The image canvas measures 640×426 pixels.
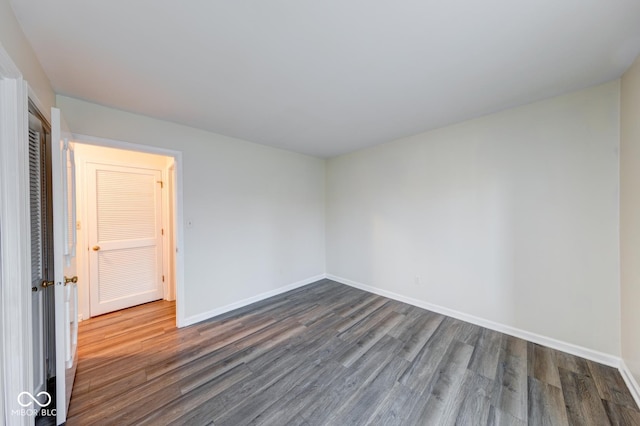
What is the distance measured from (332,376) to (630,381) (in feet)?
7.38

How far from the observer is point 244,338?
7.81ft

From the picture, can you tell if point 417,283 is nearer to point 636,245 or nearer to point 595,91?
point 636,245

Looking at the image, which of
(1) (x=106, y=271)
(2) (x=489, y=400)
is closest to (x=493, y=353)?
(2) (x=489, y=400)

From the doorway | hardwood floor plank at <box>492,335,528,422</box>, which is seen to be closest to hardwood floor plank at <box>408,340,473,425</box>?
hardwood floor plank at <box>492,335,528,422</box>

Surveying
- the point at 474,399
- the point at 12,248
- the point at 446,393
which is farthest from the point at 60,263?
the point at 474,399

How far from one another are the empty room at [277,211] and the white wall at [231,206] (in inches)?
1.1

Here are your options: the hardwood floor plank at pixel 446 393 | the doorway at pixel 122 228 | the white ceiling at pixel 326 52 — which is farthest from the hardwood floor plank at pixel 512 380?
the doorway at pixel 122 228

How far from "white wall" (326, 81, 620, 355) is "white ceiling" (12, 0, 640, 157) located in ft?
1.21

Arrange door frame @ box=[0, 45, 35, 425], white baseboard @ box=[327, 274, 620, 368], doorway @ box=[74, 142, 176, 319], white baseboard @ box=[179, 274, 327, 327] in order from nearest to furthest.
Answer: door frame @ box=[0, 45, 35, 425] → white baseboard @ box=[327, 274, 620, 368] → white baseboard @ box=[179, 274, 327, 327] → doorway @ box=[74, 142, 176, 319]

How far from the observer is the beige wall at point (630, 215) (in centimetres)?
156

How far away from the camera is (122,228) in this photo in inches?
122

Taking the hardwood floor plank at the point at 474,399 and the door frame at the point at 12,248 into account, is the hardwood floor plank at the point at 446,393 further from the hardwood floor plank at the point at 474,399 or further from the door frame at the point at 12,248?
the door frame at the point at 12,248

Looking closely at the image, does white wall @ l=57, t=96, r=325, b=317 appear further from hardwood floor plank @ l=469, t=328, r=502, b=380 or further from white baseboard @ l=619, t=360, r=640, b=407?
white baseboard @ l=619, t=360, r=640, b=407

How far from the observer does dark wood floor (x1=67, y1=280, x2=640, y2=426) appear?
148cm
